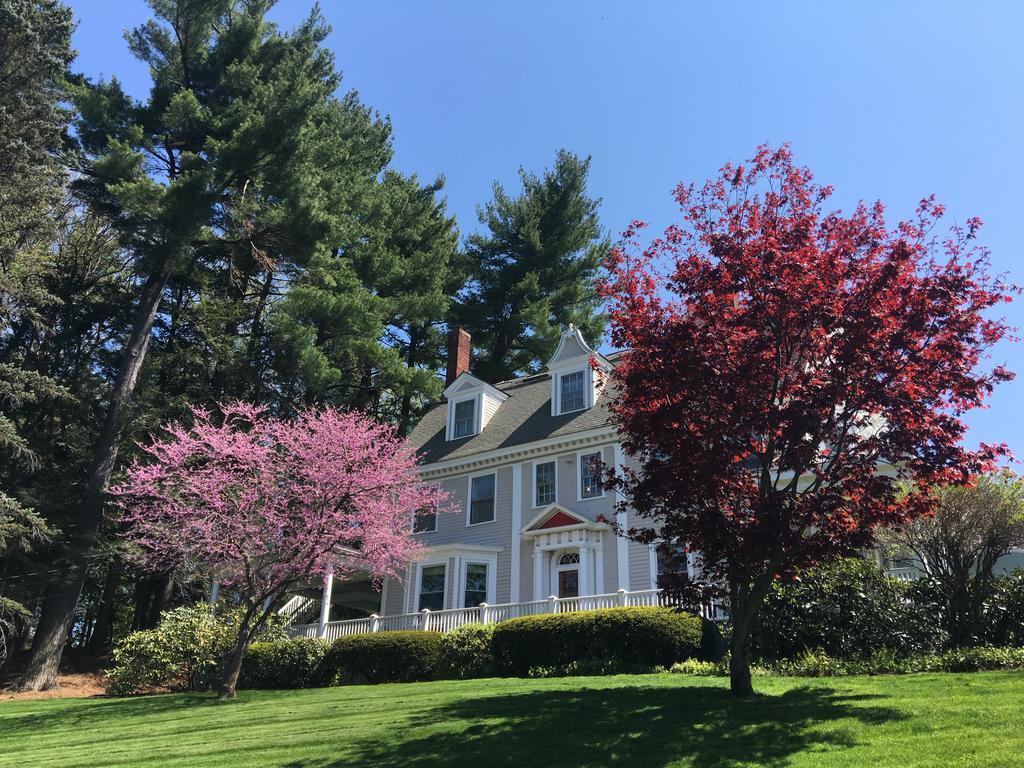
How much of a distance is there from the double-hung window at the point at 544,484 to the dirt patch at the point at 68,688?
12.6 m

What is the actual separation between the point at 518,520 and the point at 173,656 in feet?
30.3

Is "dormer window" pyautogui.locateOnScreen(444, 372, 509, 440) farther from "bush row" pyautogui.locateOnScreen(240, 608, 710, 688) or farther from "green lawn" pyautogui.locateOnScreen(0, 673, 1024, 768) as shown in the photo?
"green lawn" pyautogui.locateOnScreen(0, 673, 1024, 768)

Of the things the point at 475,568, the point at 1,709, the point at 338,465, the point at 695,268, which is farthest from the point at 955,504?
the point at 1,709

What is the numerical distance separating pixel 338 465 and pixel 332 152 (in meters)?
14.1

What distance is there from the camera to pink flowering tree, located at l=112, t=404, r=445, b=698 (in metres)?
15.2

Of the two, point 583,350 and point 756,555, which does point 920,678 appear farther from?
point 583,350

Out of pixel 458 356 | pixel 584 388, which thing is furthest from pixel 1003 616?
pixel 458 356

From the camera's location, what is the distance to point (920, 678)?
377 inches

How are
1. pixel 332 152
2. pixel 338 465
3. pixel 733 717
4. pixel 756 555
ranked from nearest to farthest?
pixel 733 717
pixel 756 555
pixel 338 465
pixel 332 152

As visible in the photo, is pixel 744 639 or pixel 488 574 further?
pixel 488 574

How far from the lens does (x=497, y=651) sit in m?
15.5

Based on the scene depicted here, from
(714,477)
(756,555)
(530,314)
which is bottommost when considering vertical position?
(756,555)

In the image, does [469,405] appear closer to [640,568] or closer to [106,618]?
[640,568]

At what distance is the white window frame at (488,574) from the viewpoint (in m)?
20.8
